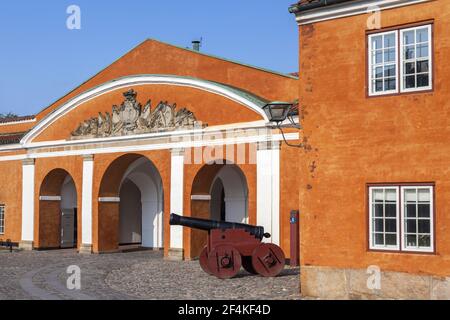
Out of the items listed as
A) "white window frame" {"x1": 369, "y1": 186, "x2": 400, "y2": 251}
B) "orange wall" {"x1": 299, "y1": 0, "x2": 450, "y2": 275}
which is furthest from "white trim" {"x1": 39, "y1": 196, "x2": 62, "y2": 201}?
"white window frame" {"x1": 369, "y1": 186, "x2": 400, "y2": 251}

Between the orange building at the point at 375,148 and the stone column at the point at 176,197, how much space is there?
1027 centimetres

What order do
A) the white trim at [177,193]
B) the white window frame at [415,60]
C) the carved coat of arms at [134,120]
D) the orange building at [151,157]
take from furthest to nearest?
the carved coat of arms at [134,120] < the white trim at [177,193] < the orange building at [151,157] < the white window frame at [415,60]

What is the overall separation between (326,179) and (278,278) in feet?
15.8

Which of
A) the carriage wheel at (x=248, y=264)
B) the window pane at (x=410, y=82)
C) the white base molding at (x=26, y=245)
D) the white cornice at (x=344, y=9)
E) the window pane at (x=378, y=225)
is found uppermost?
the white cornice at (x=344, y=9)

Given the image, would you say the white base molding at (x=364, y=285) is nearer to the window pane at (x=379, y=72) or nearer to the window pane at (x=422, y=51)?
the window pane at (x=379, y=72)

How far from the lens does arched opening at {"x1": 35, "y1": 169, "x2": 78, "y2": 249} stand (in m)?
27.3

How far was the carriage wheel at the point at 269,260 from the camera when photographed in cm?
1662

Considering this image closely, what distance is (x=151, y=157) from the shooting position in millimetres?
23562

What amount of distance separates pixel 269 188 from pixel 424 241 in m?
9.54

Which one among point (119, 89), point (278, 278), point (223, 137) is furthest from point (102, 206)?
point (278, 278)

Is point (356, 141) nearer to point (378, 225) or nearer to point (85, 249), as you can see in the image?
point (378, 225)

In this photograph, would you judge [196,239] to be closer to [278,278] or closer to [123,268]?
[123,268]

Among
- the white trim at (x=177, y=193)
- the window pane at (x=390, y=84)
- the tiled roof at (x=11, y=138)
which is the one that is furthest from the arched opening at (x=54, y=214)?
the window pane at (x=390, y=84)

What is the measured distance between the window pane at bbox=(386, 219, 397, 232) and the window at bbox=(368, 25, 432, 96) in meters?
2.28
